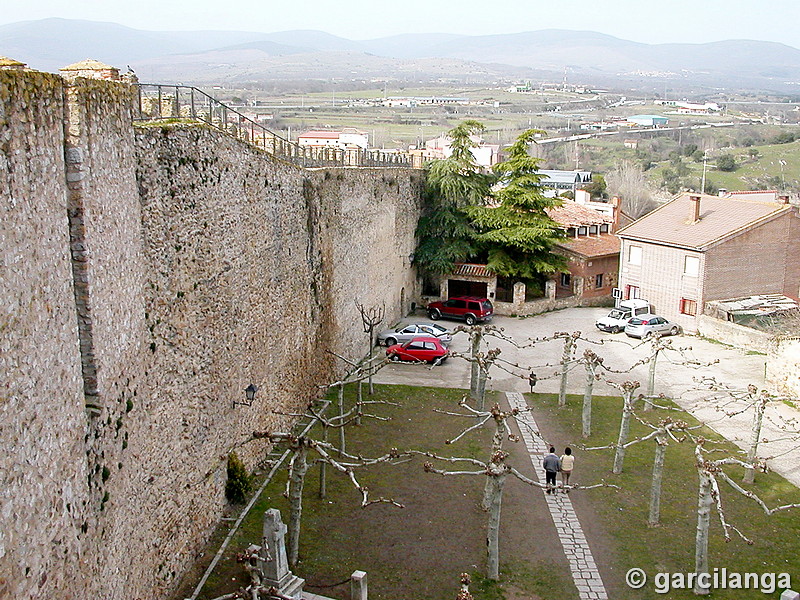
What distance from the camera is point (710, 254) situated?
33031 mm

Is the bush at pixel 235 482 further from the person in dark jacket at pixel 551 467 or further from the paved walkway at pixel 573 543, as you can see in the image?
the person in dark jacket at pixel 551 467

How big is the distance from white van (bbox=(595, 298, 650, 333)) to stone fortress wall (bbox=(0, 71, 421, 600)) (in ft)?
56.5

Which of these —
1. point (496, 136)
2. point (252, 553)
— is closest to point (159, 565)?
point (252, 553)

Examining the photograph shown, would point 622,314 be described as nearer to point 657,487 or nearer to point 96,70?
point 657,487

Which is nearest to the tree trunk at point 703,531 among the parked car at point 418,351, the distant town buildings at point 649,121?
the parked car at point 418,351

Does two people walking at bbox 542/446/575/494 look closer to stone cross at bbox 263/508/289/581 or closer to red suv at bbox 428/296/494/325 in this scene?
stone cross at bbox 263/508/289/581

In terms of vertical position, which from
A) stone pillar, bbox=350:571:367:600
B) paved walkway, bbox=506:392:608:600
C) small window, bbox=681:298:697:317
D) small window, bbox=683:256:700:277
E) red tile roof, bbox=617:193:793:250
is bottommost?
paved walkway, bbox=506:392:608:600

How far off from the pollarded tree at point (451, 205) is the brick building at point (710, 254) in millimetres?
7306

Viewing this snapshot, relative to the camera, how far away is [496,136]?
363 ft

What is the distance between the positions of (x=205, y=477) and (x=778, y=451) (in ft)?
47.3

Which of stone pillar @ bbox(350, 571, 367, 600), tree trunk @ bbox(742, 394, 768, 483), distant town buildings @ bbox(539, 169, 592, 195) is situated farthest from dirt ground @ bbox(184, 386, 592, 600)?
distant town buildings @ bbox(539, 169, 592, 195)

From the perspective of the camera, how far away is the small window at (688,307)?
3362 centimetres

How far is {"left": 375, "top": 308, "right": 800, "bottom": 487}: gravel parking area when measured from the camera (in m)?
22.1

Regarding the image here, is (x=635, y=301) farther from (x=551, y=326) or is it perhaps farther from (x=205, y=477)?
(x=205, y=477)
